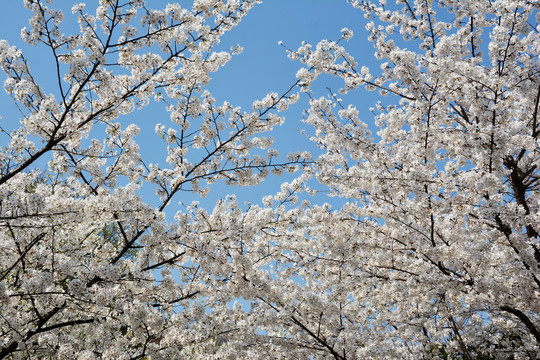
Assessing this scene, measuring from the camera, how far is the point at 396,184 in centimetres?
663

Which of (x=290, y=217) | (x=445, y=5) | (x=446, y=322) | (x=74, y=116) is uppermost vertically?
(x=445, y=5)

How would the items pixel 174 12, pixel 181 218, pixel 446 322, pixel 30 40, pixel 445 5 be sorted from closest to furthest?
pixel 30 40
pixel 174 12
pixel 181 218
pixel 446 322
pixel 445 5

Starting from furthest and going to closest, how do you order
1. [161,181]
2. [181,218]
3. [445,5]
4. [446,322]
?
[445,5] < [446,322] < [161,181] < [181,218]

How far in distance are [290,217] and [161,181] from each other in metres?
2.43

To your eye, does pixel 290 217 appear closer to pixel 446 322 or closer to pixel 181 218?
pixel 181 218

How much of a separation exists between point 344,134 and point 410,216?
6.17 feet

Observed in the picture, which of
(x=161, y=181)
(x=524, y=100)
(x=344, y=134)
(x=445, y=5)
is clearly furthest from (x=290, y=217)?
(x=445, y=5)

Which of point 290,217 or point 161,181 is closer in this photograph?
point 161,181

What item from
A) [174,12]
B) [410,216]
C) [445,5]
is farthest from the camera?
[445,5]

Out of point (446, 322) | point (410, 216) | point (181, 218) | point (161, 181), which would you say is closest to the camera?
point (181, 218)

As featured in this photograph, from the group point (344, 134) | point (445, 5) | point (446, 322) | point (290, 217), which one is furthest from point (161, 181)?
point (445, 5)

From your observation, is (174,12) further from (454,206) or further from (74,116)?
(454,206)

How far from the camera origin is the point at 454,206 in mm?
6289

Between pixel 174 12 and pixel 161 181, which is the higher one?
pixel 174 12
